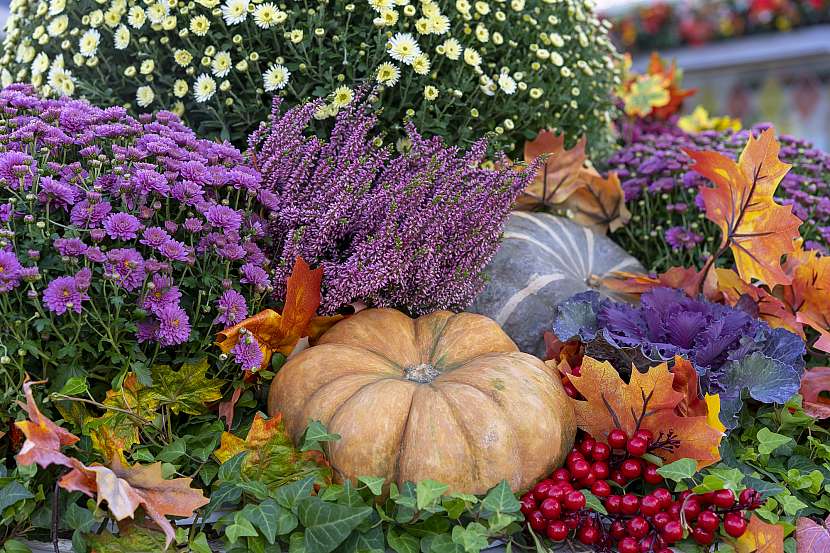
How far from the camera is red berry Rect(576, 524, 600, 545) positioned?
1.19m

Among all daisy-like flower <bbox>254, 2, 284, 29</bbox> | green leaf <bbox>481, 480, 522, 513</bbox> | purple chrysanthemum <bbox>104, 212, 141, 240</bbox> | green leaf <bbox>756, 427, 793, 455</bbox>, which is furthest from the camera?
daisy-like flower <bbox>254, 2, 284, 29</bbox>

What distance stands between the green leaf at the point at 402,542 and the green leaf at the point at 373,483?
0.23ft

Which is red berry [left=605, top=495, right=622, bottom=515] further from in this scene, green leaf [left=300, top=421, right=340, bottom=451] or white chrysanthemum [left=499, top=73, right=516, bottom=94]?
white chrysanthemum [left=499, top=73, right=516, bottom=94]

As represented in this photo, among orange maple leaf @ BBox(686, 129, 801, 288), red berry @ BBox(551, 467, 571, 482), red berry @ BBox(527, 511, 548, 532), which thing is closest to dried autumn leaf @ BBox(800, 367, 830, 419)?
orange maple leaf @ BBox(686, 129, 801, 288)

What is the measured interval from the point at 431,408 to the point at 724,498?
19.1 inches

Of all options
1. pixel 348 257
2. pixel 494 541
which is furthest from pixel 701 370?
pixel 348 257

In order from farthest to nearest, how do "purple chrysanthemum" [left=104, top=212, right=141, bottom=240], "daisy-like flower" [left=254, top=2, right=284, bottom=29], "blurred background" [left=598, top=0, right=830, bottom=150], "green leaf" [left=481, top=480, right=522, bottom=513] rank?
"blurred background" [left=598, top=0, right=830, bottom=150] < "daisy-like flower" [left=254, top=2, right=284, bottom=29] < "purple chrysanthemum" [left=104, top=212, right=141, bottom=240] < "green leaf" [left=481, top=480, right=522, bottom=513]

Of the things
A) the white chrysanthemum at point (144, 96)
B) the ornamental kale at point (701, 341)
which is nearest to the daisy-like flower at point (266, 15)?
the white chrysanthemum at point (144, 96)

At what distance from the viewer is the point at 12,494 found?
1134mm

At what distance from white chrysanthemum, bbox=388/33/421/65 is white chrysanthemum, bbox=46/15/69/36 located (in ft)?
2.75

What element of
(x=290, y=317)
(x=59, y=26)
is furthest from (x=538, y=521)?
(x=59, y=26)

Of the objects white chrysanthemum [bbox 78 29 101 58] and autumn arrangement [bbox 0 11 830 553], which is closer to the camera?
autumn arrangement [bbox 0 11 830 553]

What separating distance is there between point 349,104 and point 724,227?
876 mm

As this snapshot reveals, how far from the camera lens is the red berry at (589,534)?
1191 millimetres
